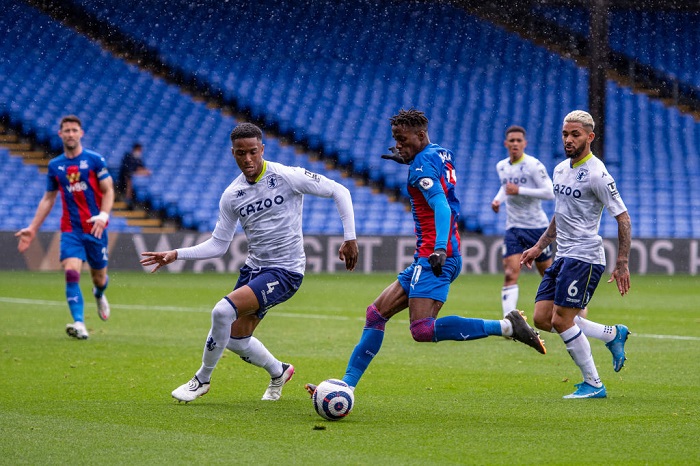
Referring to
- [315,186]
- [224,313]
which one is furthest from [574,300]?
[224,313]

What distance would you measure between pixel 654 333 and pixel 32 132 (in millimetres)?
18849

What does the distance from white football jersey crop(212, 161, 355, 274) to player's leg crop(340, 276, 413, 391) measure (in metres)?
0.67

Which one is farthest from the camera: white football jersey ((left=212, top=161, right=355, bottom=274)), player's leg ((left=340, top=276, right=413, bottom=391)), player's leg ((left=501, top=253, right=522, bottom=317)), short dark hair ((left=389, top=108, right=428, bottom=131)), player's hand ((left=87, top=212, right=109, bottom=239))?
player's leg ((left=501, top=253, right=522, bottom=317))

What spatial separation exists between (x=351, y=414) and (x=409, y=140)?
1.75m

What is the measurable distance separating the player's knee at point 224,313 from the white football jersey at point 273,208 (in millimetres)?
482

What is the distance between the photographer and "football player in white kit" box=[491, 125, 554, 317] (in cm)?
1268

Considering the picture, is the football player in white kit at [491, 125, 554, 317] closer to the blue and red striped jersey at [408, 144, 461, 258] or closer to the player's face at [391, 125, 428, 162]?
the blue and red striped jersey at [408, 144, 461, 258]

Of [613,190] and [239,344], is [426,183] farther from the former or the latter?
[239,344]

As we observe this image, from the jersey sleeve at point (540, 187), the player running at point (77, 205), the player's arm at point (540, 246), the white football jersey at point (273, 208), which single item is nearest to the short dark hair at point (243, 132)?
the white football jersey at point (273, 208)

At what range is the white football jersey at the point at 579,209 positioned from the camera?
7725 mm

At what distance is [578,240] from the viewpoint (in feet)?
25.8

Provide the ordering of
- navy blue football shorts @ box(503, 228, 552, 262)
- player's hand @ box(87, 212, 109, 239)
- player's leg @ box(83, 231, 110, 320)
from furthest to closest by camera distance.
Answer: navy blue football shorts @ box(503, 228, 552, 262) < player's leg @ box(83, 231, 110, 320) < player's hand @ box(87, 212, 109, 239)

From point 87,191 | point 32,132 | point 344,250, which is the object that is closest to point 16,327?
point 87,191

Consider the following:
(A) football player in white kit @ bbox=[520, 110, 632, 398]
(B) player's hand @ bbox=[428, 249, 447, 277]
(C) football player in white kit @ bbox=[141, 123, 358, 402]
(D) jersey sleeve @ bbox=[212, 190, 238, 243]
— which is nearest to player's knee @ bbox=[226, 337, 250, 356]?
(C) football player in white kit @ bbox=[141, 123, 358, 402]
